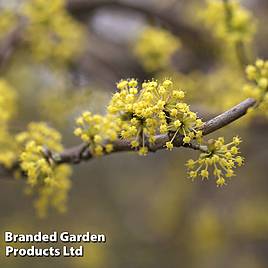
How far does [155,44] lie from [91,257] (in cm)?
188

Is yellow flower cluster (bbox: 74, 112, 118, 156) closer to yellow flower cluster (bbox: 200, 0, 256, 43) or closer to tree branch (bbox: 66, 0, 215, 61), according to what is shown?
yellow flower cluster (bbox: 200, 0, 256, 43)

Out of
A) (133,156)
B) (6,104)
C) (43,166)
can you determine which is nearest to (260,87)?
(43,166)

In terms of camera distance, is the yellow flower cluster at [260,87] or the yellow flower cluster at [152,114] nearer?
the yellow flower cluster at [260,87]

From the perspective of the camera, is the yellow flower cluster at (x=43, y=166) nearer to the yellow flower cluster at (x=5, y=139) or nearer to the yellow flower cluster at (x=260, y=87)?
the yellow flower cluster at (x=5, y=139)

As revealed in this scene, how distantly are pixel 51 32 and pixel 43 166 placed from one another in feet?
4.43

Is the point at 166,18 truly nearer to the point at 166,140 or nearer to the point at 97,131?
the point at 97,131

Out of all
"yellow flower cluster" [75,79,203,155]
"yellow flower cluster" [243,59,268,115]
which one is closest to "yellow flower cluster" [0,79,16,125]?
"yellow flower cluster" [75,79,203,155]

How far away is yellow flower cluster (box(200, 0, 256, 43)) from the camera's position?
2.64 m

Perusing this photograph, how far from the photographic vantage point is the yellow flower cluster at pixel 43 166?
2102 mm

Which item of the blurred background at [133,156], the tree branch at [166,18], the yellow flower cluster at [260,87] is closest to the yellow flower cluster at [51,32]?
the blurred background at [133,156]

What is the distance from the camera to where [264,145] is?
13.1 ft

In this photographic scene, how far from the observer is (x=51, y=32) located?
3.19 m

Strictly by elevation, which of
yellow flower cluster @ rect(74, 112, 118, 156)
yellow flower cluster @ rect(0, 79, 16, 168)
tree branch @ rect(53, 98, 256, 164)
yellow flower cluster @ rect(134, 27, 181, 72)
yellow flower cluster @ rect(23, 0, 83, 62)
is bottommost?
tree branch @ rect(53, 98, 256, 164)

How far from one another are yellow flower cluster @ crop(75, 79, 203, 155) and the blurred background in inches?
34.2
